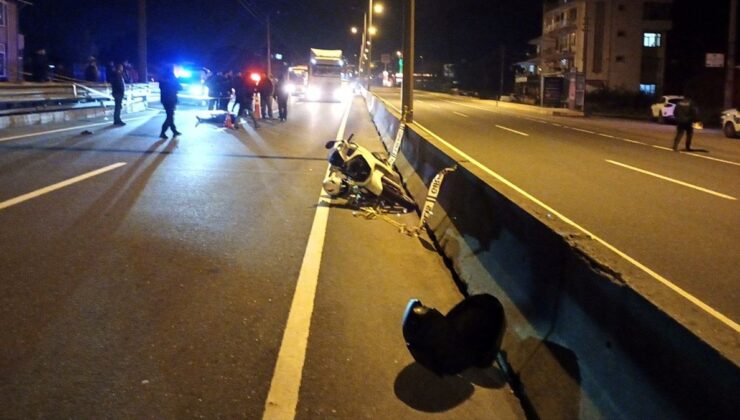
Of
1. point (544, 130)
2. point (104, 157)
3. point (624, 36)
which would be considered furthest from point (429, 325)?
point (624, 36)

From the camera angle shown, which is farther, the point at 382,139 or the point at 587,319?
the point at 382,139

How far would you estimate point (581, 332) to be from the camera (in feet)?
14.0

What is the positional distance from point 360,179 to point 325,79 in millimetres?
46447

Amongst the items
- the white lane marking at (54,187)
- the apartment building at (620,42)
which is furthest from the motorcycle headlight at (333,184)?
the apartment building at (620,42)

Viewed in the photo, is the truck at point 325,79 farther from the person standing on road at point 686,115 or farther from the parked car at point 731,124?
the person standing on road at point 686,115

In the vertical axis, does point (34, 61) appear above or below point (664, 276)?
above

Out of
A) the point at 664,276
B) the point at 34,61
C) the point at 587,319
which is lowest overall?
the point at 664,276

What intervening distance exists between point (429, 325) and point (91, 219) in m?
5.91

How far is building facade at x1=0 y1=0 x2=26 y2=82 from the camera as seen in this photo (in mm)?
43594

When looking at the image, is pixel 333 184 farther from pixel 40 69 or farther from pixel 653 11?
pixel 653 11

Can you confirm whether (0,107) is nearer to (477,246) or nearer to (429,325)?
(477,246)

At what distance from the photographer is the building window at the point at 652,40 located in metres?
74.4

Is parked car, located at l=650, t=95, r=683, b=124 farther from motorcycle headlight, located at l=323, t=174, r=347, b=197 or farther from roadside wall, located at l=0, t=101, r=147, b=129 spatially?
motorcycle headlight, located at l=323, t=174, r=347, b=197

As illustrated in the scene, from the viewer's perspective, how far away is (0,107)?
23.5 meters
